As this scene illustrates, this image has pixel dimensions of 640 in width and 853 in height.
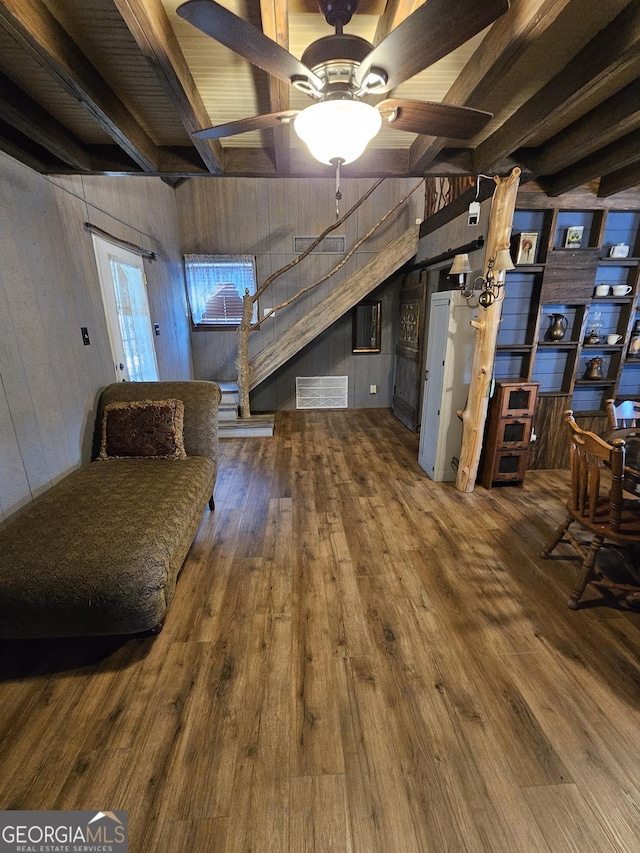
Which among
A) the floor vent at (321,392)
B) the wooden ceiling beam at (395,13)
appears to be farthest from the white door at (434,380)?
the floor vent at (321,392)

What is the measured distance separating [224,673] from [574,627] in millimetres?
1690

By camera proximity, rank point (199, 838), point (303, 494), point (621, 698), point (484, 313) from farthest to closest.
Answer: point (303, 494) → point (484, 313) → point (621, 698) → point (199, 838)

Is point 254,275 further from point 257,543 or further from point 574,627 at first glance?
point 574,627

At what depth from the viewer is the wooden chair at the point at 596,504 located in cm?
170

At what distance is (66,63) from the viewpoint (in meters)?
1.40

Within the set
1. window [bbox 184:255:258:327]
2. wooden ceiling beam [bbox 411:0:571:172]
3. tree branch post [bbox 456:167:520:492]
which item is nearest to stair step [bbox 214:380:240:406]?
window [bbox 184:255:258:327]

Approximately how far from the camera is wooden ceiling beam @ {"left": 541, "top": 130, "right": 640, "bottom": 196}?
7.30ft

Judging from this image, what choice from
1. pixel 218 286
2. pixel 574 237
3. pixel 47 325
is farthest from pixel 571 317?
pixel 218 286

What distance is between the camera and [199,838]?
1069mm

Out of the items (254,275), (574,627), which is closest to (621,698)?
(574,627)

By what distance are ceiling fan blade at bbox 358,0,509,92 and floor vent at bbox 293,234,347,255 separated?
4260 mm

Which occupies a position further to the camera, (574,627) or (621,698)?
Answer: (574,627)

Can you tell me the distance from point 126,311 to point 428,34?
3.11m

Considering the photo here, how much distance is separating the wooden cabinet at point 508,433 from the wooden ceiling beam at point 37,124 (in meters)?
3.31
